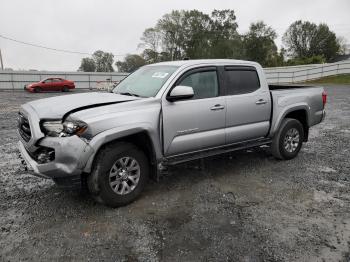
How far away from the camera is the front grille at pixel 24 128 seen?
4.00m

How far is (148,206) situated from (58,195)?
4.37 feet

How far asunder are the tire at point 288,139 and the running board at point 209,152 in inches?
9.5

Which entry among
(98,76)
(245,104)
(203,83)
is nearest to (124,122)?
(203,83)

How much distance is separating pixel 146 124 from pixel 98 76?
30250 mm

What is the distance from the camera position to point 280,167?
18.7 feet

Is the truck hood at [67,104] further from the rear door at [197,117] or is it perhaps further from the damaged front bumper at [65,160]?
the rear door at [197,117]

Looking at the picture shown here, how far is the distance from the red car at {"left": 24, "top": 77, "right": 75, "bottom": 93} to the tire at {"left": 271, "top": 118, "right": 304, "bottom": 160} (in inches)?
892

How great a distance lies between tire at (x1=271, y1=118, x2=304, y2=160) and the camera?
5895 millimetres

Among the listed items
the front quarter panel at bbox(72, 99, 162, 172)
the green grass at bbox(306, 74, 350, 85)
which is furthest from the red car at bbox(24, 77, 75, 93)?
the green grass at bbox(306, 74, 350, 85)

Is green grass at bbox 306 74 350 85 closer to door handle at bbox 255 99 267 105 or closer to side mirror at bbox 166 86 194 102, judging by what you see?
door handle at bbox 255 99 267 105

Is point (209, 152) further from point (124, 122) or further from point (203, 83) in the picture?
point (124, 122)

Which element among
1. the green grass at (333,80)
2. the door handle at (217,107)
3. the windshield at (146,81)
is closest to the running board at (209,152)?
the door handle at (217,107)

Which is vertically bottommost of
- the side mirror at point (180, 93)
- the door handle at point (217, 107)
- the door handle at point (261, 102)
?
the door handle at point (217, 107)

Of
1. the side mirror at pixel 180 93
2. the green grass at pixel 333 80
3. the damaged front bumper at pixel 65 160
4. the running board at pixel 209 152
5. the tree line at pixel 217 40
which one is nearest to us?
the damaged front bumper at pixel 65 160
